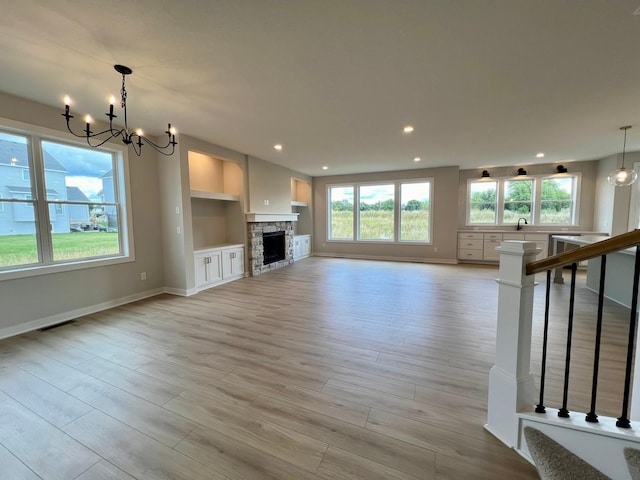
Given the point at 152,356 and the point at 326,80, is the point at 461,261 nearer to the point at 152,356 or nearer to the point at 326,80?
the point at 326,80

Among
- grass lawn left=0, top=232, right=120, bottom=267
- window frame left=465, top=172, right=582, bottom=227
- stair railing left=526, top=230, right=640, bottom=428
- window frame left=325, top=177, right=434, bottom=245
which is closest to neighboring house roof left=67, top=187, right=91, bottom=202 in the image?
grass lawn left=0, top=232, right=120, bottom=267

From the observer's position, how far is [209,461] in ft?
4.88

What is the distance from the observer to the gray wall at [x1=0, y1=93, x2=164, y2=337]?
311cm

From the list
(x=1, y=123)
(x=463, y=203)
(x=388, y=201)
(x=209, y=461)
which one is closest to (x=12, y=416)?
(x=209, y=461)

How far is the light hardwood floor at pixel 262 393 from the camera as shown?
4.84 ft

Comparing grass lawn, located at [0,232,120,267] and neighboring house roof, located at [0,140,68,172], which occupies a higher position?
neighboring house roof, located at [0,140,68,172]

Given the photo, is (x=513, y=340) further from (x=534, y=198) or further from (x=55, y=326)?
(x=534, y=198)

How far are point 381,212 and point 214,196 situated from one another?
5.01 metres

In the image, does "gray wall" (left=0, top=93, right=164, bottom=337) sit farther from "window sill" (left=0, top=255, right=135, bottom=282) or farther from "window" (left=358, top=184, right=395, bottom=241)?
"window" (left=358, top=184, right=395, bottom=241)

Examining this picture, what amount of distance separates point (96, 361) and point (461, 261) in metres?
8.07

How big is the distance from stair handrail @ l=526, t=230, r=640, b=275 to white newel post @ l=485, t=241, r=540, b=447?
78mm

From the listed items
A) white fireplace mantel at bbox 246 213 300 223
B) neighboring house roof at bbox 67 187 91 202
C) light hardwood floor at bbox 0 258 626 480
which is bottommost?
light hardwood floor at bbox 0 258 626 480

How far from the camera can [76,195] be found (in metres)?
3.78

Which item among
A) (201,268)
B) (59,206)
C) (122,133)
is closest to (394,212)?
(201,268)
